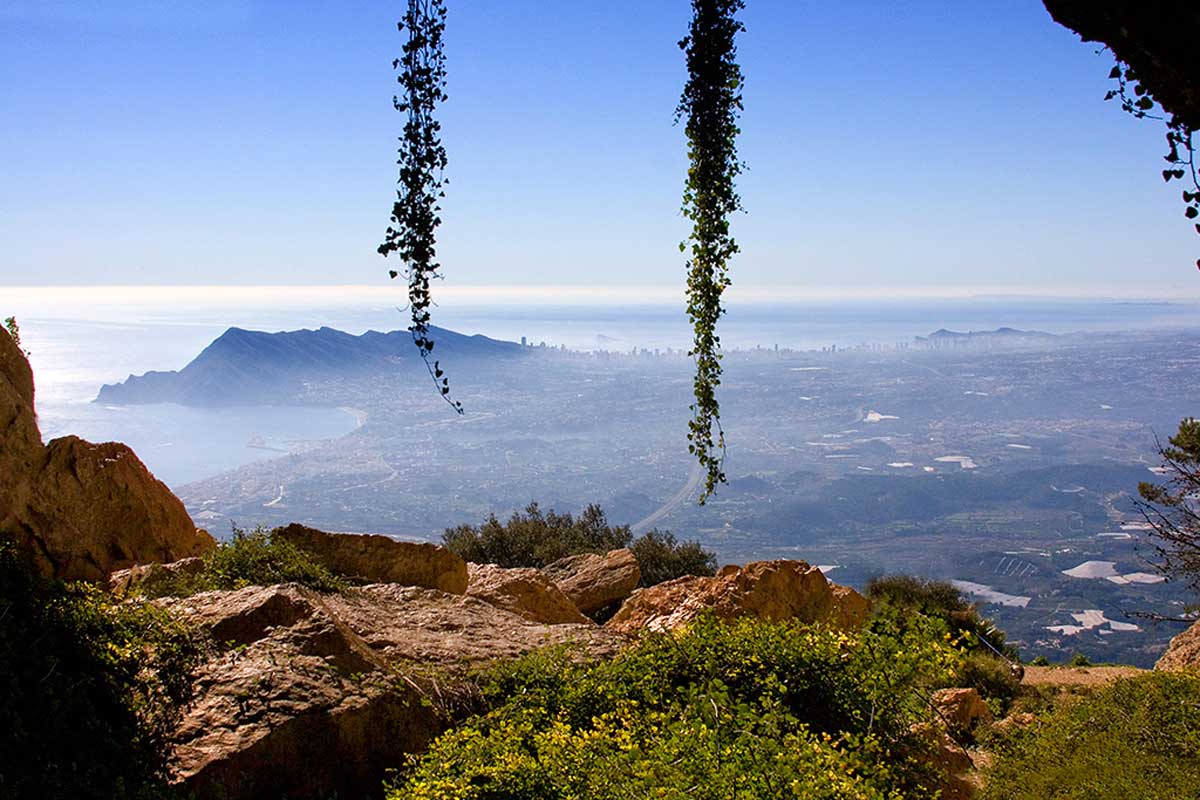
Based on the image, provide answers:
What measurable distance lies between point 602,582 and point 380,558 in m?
3.61

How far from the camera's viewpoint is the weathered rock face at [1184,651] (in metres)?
12.6

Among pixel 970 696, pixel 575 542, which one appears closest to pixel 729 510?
pixel 575 542

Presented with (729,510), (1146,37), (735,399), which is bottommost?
(729,510)

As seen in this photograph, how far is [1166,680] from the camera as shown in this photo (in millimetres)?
8547

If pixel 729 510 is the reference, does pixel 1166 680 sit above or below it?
above

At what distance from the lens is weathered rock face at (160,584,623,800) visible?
4.42 meters

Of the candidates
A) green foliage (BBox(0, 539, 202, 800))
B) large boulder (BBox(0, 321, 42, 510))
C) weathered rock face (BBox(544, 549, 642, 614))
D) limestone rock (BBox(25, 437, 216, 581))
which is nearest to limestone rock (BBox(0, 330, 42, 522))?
large boulder (BBox(0, 321, 42, 510))

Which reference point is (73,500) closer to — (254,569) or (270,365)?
(254,569)

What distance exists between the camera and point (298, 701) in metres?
4.73

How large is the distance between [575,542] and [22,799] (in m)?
15.0

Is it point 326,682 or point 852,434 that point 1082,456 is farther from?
point 326,682

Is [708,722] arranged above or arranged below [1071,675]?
above

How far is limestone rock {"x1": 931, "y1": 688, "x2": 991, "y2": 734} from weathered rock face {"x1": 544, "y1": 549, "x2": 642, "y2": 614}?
411 cm

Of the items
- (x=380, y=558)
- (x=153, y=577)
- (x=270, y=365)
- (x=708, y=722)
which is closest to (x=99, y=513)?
(x=153, y=577)
